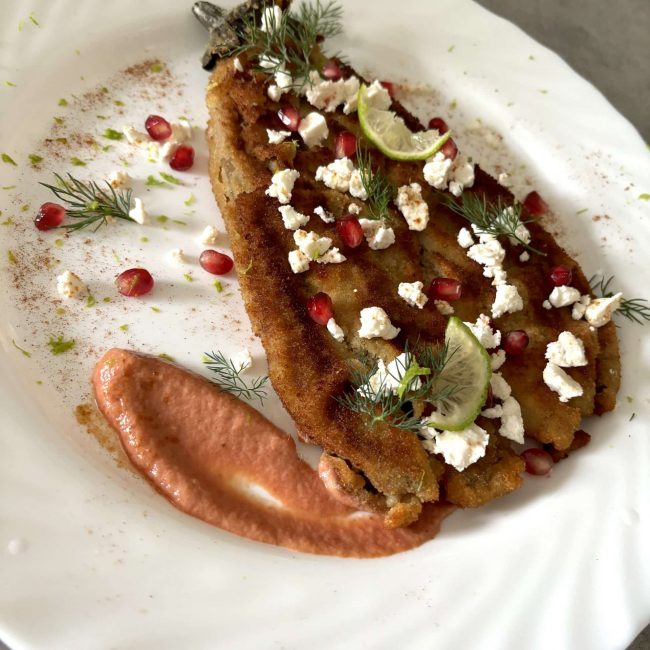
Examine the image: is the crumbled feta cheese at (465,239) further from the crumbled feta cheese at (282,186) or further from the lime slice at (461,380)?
the crumbled feta cheese at (282,186)

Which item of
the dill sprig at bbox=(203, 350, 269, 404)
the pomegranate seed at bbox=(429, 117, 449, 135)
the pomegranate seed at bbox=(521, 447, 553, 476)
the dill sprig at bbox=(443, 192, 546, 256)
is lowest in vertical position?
the dill sprig at bbox=(203, 350, 269, 404)

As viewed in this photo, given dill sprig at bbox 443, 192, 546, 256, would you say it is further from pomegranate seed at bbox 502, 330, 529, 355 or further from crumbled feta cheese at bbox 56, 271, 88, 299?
crumbled feta cheese at bbox 56, 271, 88, 299

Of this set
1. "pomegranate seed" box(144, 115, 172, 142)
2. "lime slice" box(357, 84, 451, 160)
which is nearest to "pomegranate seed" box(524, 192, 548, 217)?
"lime slice" box(357, 84, 451, 160)

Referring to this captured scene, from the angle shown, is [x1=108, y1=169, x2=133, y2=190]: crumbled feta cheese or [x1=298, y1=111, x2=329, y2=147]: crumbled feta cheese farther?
[x1=108, y1=169, x2=133, y2=190]: crumbled feta cheese

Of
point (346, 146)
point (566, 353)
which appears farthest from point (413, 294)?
point (346, 146)

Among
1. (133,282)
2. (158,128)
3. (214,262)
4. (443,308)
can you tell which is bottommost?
(133,282)

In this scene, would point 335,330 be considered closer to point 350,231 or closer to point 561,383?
point 350,231
